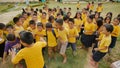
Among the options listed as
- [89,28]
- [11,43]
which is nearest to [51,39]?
[11,43]

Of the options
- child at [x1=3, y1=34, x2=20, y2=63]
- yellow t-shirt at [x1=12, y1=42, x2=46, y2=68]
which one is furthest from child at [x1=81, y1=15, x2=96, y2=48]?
yellow t-shirt at [x1=12, y1=42, x2=46, y2=68]

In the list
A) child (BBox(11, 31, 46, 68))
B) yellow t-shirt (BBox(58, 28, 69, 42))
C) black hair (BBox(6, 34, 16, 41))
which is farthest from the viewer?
yellow t-shirt (BBox(58, 28, 69, 42))

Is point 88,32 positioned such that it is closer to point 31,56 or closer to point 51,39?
point 51,39

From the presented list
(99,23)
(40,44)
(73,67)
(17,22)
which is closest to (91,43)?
(99,23)

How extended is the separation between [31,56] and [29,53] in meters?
0.07

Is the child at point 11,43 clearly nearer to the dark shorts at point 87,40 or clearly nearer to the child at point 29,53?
the child at point 29,53

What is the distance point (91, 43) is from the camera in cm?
692

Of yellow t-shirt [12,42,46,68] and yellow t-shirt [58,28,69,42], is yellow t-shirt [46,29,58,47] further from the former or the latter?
yellow t-shirt [12,42,46,68]

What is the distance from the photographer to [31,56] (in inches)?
132

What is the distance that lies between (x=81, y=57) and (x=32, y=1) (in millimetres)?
26818

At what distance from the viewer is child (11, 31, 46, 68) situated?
3.23 m

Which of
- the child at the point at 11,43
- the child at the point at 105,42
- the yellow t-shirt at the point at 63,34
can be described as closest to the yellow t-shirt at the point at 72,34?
the yellow t-shirt at the point at 63,34

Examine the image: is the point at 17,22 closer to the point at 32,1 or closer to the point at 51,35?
the point at 51,35

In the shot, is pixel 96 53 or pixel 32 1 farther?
pixel 32 1
